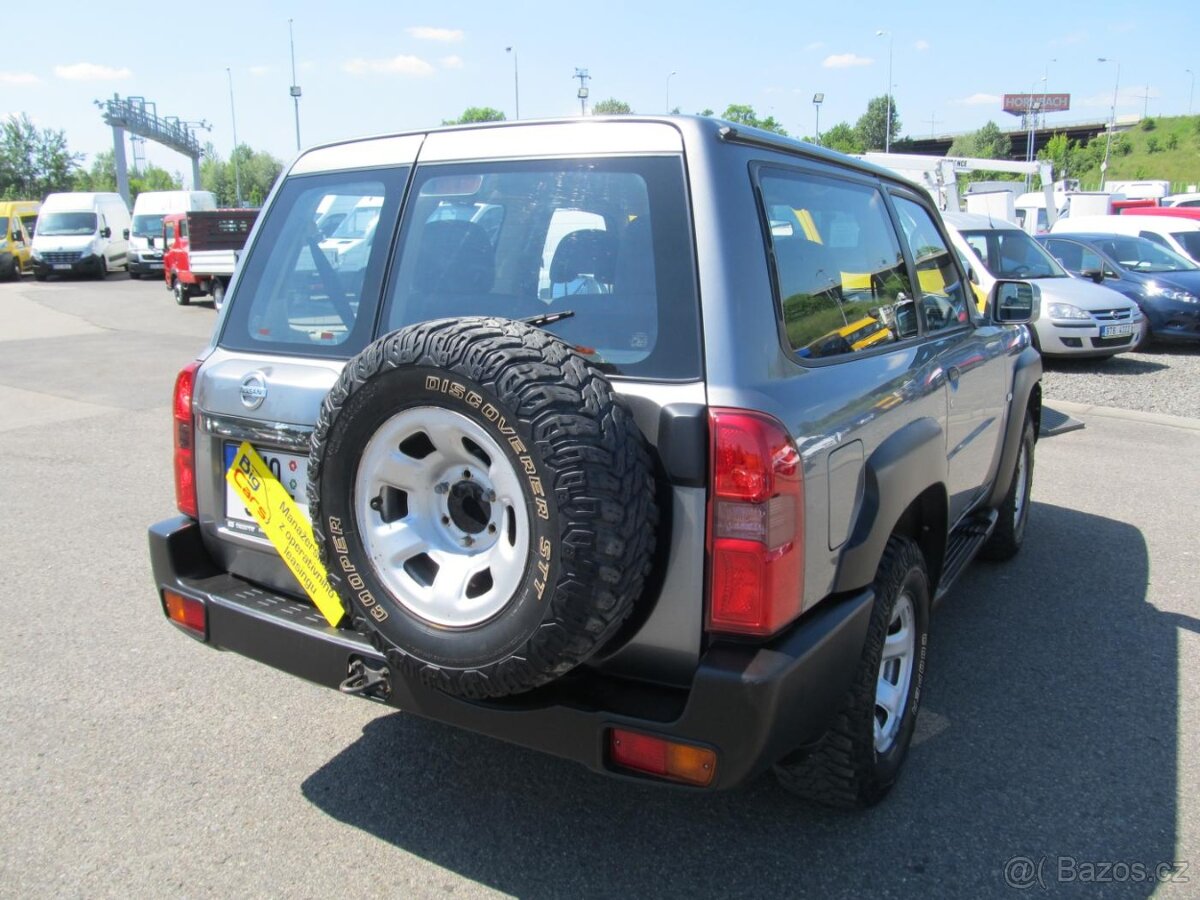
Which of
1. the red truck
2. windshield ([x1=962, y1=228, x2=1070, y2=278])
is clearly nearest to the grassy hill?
the red truck

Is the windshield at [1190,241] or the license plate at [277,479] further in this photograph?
the windshield at [1190,241]

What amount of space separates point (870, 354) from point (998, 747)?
4.85 feet

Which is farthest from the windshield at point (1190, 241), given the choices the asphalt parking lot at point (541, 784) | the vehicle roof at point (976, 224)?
the asphalt parking lot at point (541, 784)

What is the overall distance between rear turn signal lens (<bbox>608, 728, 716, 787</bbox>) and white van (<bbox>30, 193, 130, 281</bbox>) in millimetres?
32652

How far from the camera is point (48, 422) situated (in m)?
8.83

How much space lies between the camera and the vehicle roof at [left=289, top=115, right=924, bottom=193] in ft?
8.01

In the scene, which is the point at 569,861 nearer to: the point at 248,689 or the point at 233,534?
the point at 233,534

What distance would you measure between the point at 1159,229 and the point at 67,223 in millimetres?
30125

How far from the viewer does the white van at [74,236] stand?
29812 millimetres

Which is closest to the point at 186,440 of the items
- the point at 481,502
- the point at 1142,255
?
the point at 481,502

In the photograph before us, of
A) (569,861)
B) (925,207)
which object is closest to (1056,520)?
(925,207)

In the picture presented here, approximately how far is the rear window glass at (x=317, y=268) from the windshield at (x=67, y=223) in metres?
31.8

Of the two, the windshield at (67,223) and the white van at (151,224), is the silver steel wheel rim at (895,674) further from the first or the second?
the windshield at (67,223)

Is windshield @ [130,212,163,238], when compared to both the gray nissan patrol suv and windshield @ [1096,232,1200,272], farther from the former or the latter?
the gray nissan patrol suv
